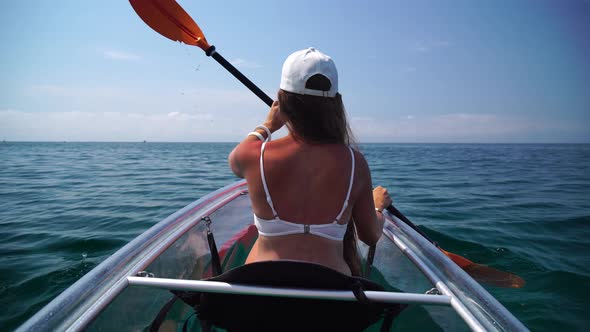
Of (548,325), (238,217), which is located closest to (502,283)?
(548,325)

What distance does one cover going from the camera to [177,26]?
315 cm

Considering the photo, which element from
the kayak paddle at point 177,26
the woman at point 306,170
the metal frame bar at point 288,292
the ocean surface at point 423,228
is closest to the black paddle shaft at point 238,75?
the kayak paddle at point 177,26

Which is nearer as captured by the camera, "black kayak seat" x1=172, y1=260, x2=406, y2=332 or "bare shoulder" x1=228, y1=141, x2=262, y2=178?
"black kayak seat" x1=172, y1=260, x2=406, y2=332

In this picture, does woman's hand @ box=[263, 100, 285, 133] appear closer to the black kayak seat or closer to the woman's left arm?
the woman's left arm

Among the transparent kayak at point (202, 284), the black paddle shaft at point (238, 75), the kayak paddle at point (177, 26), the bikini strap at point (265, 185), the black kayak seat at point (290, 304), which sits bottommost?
the transparent kayak at point (202, 284)

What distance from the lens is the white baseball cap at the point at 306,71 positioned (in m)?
1.35

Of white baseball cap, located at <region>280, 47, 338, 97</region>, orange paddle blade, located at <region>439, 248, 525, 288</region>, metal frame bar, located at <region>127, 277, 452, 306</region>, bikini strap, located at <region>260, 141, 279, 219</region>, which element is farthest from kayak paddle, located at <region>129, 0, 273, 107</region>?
orange paddle blade, located at <region>439, 248, 525, 288</region>

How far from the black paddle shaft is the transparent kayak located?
119 cm

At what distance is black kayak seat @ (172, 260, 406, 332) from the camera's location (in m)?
1.10

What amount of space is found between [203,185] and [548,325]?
838cm

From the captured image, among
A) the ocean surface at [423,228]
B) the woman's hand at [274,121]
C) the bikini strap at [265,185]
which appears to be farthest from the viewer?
the ocean surface at [423,228]

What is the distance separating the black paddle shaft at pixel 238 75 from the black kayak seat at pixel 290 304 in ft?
6.92

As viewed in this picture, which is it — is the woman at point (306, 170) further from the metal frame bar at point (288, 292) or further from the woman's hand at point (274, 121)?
the metal frame bar at point (288, 292)

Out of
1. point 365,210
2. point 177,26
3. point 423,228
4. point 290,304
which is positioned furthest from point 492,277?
point 177,26
